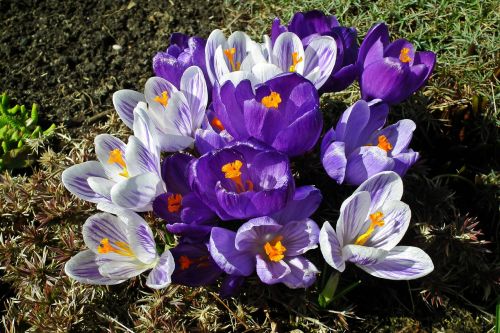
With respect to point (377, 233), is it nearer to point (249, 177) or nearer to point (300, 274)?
point (300, 274)

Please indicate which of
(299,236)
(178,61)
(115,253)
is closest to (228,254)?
(299,236)

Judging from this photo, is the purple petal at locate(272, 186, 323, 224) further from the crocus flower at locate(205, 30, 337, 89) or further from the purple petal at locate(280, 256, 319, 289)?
the crocus flower at locate(205, 30, 337, 89)

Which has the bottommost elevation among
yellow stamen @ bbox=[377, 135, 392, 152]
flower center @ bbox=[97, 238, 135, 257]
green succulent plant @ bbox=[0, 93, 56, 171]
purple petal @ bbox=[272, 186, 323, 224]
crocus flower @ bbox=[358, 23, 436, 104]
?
green succulent plant @ bbox=[0, 93, 56, 171]

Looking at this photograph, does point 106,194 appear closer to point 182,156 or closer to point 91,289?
point 182,156

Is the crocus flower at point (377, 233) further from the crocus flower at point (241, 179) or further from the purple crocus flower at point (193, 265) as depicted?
the purple crocus flower at point (193, 265)

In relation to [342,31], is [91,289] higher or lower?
lower

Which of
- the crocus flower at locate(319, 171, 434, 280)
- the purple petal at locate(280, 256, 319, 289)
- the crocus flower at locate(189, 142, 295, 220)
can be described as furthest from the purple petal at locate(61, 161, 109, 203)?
the crocus flower at locate(319, 171, 434, 280)

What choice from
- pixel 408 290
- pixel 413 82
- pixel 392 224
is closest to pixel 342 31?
pixel 413 82

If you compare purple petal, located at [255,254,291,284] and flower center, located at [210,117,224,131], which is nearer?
purple petal, located at [255,254,291,284]
